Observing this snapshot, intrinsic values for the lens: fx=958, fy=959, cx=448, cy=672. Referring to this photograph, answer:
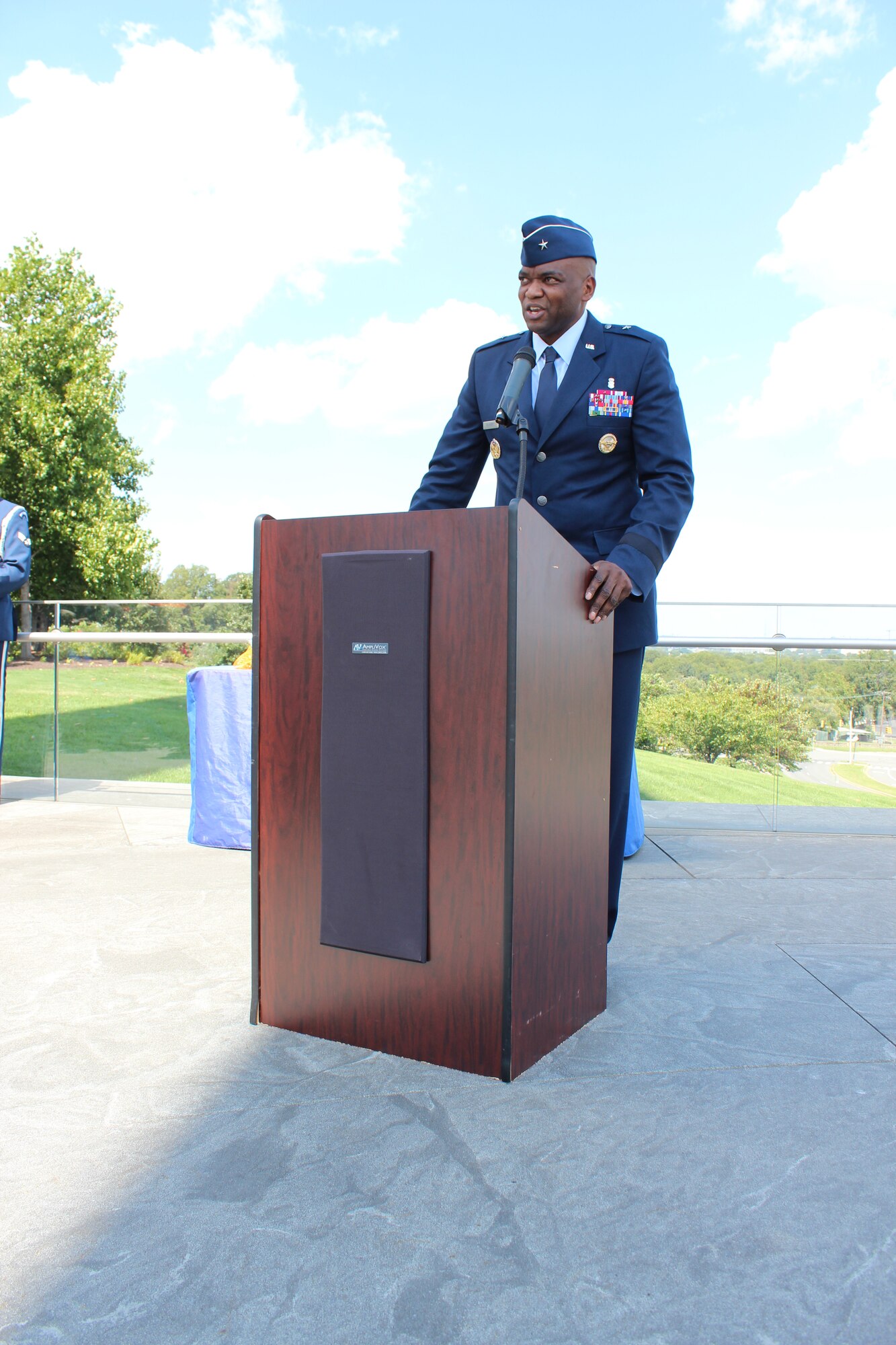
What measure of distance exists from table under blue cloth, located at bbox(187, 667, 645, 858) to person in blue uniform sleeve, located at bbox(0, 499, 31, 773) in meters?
1.41

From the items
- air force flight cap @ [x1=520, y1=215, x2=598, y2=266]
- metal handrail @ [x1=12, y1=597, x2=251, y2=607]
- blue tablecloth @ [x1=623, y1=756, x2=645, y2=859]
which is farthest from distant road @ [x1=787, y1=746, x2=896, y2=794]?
air force flight cap @ [x1=520, y1=215, x2=598, y2=266]

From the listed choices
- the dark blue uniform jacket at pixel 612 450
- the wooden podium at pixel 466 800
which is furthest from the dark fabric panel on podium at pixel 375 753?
the dark blue uniform jacket at pixel 612 450

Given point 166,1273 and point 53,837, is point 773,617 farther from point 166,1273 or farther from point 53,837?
point 166,1273

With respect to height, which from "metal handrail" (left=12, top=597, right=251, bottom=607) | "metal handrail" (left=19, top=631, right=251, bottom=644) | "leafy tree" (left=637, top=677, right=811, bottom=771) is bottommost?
"leafy tree" (left=637, top=677, right=811, bottom=771)

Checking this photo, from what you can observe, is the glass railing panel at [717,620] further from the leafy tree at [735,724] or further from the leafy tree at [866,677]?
the leafy tree at [866,677]

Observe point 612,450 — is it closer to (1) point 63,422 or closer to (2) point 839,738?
(2) point 839,738

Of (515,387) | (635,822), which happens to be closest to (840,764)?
(635,822)

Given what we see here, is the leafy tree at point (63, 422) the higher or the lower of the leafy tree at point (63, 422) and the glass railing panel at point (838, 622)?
the higher

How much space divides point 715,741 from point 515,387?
126 inches

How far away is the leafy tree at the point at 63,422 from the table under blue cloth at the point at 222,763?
19988 millimetres

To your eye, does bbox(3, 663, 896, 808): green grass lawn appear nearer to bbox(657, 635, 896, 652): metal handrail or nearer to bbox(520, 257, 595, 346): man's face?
bbox(657, 635, 896, 652): metal handrail

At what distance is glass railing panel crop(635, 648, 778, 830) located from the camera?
4539 millimetres

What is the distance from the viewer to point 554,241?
2.05 m

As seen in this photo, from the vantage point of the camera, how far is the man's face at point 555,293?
81.1 inches
